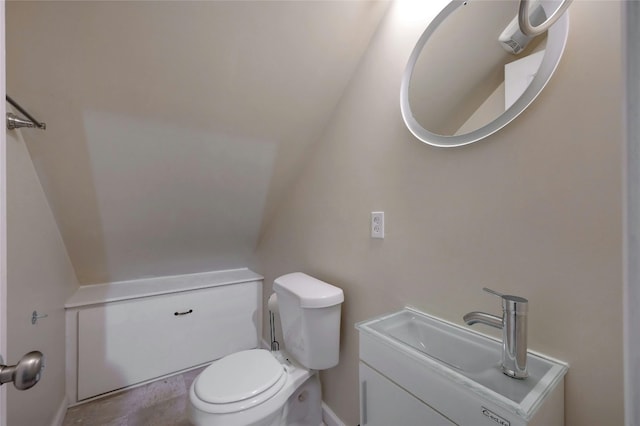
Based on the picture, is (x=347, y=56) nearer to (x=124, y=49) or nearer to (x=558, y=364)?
(x=124, y=49)

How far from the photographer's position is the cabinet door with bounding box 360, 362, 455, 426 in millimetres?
648

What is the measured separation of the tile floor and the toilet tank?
0.96 m

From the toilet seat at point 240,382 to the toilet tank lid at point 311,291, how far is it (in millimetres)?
350

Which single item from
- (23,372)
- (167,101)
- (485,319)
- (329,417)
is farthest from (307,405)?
(167,101)

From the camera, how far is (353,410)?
50.3 inches

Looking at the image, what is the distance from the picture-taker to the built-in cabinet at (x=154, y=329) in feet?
5.41

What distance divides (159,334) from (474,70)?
248 cm

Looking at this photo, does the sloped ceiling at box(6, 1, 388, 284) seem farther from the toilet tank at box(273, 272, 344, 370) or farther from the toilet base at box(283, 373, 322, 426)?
the toilet base at box(283, 373, 322, 426)

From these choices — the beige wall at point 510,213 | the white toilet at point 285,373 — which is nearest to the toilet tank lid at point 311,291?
the white toilet at point 285,373

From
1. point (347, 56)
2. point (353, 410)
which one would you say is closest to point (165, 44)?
point (347, 56)

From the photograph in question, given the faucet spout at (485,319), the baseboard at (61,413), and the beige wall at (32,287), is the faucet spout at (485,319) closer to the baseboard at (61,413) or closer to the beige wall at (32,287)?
the beige wall at (32,287)

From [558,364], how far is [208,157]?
174cm

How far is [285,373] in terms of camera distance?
4.05 ft

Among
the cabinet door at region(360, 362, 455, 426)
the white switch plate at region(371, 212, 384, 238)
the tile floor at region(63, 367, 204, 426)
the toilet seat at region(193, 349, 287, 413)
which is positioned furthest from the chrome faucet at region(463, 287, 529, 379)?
the tile floor at region(63, 367, 204, 426)
